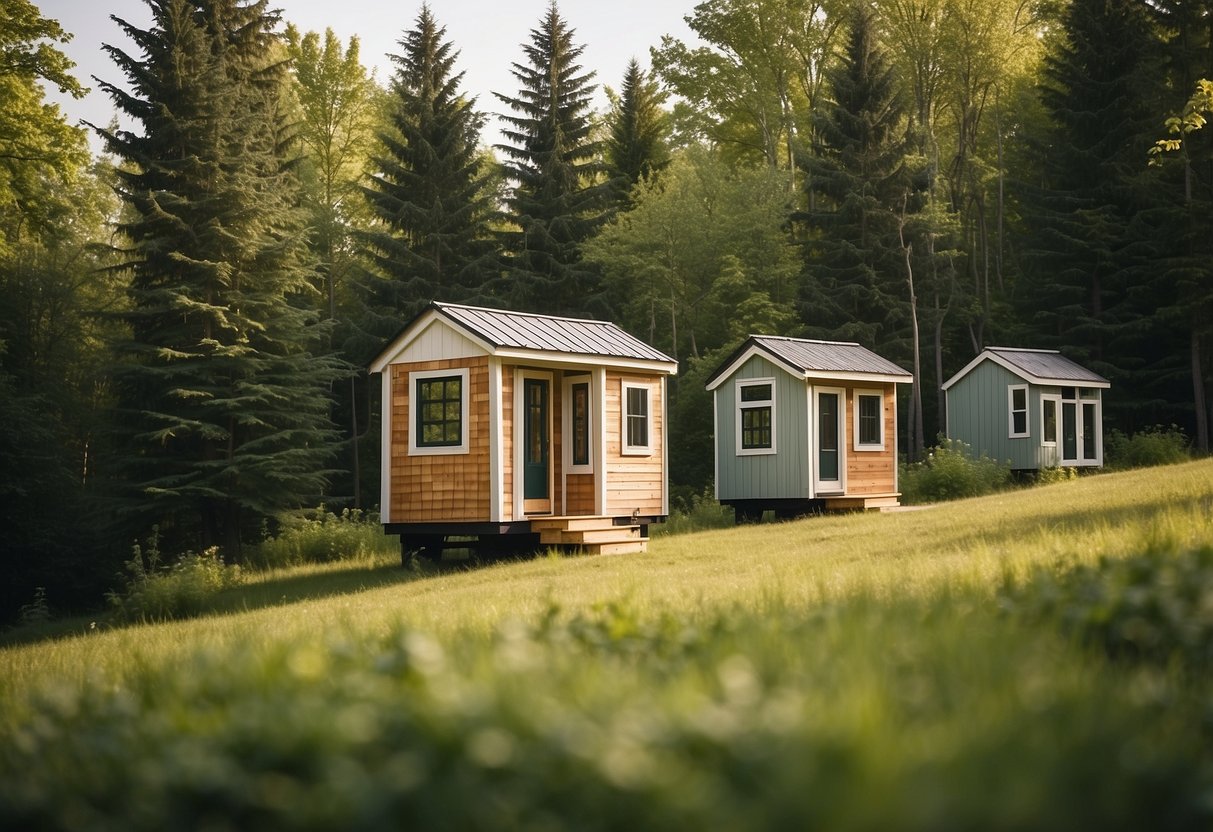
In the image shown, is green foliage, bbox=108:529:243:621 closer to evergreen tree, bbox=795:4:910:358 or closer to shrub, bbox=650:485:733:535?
shrub, bbox=650:485:733:535

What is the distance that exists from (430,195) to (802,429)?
1748 cm

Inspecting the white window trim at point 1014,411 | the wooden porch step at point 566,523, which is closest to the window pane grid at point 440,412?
the wooden porch step at point 566,523

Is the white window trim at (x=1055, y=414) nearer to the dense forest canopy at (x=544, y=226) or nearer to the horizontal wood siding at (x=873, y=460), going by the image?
the dense forest canopy at (x=544, y=226)

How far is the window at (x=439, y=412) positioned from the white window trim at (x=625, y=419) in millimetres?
2790

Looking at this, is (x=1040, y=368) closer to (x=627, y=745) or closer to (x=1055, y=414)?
(x=1055, y=414)

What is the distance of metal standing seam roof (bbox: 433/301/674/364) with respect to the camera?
1806 cm

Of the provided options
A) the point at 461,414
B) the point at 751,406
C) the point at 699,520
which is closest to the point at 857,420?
the point at 751,406

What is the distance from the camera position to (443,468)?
18.6m

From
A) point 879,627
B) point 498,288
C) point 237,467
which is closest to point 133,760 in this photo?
point 879,627

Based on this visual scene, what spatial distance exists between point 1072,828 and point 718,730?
962mm

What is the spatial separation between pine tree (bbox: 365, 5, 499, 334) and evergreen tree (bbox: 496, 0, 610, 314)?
1.42 metres

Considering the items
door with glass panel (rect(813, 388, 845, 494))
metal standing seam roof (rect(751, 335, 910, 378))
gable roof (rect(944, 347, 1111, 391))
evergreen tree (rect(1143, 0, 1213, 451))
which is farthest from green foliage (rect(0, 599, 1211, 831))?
evergreen tree (rect(1143, 0, 1213, 451))

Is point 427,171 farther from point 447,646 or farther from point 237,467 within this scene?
point 447,646

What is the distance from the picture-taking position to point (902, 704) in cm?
418
